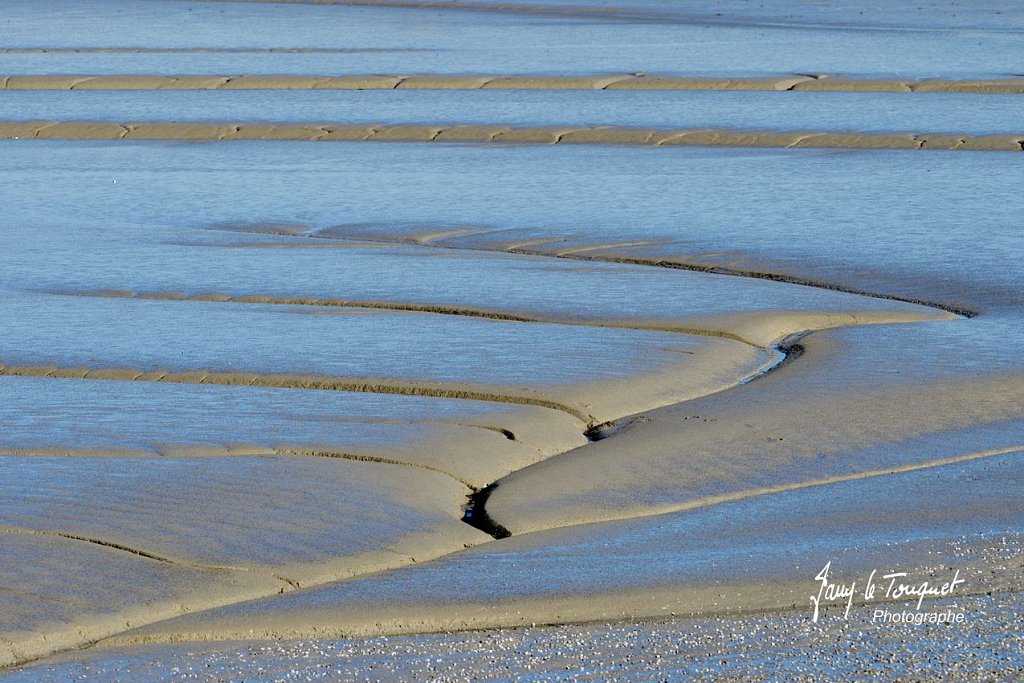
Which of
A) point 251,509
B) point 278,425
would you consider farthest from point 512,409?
point 251,509

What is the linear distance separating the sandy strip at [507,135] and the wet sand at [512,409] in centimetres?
7

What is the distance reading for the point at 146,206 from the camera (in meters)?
8.27

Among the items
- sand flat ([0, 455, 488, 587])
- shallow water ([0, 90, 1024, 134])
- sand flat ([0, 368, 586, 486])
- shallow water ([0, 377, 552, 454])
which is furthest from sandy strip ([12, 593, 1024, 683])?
shallow water ([0, 90, 1024, 134])

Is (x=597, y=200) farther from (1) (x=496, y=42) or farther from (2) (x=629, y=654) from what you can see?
(1) (x=496, y=42)

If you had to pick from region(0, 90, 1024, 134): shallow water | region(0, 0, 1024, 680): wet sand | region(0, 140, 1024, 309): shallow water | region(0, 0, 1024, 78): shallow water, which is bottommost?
region(0, 0, 1024, 78): shallow water

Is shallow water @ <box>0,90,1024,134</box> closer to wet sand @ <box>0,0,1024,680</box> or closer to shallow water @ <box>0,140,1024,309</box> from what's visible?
wet sand @ <box>0,0,1024,680</box>

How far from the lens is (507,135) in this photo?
11.0 meters

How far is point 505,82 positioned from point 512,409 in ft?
31.9

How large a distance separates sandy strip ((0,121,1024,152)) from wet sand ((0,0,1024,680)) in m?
0.07

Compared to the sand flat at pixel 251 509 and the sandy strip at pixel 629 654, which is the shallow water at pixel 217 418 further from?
the sandy strip at pixel 629 654

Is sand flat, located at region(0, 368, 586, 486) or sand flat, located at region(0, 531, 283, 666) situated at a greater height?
sand flat, located at region(0, 531, 283, 666)

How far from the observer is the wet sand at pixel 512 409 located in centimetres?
304

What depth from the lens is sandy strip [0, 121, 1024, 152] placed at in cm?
1028

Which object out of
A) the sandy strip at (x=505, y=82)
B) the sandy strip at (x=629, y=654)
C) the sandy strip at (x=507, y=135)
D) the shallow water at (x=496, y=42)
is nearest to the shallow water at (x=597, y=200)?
the sandy strip at (x=507, y=135)
